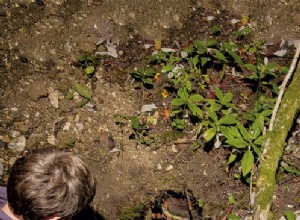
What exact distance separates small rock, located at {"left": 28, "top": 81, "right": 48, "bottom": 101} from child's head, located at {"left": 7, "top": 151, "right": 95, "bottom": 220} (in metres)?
1.95

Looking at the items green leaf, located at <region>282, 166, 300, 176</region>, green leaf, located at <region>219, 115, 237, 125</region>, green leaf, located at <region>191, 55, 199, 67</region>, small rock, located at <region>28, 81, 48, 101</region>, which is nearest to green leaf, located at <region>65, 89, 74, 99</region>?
small rock, located at <region>28, 81, 48, 101</region>

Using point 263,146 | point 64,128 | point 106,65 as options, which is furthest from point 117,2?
point 263,146

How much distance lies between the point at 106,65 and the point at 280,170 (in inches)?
102

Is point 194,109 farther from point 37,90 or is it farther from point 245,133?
point 37,90

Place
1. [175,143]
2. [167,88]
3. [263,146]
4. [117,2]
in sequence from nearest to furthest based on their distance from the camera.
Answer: [263,146] → [175,143] → [167,88] → [117,2]

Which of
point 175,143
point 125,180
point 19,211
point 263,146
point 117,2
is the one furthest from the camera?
point 117,2

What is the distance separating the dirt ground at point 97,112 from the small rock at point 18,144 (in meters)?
0.01

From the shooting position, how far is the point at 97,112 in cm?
415

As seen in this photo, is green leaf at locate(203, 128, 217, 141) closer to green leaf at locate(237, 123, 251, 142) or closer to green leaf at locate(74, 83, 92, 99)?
green leaf at locate(237, 123, 251, 142)

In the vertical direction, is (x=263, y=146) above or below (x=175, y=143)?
above

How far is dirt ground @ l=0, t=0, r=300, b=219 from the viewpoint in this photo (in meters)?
3.84

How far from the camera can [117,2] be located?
185 inches

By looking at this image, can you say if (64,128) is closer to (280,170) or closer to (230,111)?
(230,111)

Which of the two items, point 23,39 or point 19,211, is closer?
point 19,211
